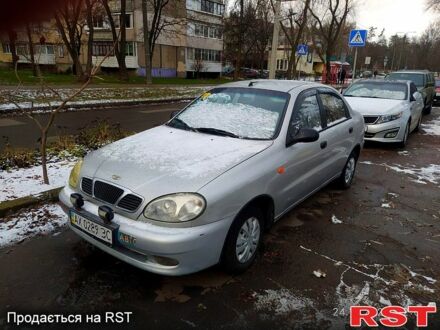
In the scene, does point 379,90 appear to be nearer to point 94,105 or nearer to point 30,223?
point 30,223

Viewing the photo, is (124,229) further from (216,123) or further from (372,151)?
(372,151)

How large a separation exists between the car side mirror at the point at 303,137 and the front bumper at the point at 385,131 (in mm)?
4963

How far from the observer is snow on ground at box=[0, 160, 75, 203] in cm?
438

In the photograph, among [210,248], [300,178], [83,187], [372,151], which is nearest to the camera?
[210,248]

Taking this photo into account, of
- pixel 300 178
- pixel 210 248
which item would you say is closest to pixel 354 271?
pixel 300 178

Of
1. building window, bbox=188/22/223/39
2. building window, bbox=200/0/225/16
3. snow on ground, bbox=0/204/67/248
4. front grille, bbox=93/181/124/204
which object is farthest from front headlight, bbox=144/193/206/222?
building window, bbox=200/0/225/16

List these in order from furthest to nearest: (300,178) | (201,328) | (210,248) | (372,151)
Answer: (372,151) < (300,178) < (210,248) < (201,328)

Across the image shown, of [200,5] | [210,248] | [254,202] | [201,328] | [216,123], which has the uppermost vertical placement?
[200,5]

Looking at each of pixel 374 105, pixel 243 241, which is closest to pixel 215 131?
pixel 243 241

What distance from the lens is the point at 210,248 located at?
8.91 feet

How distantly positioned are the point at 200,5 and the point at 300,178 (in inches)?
1733

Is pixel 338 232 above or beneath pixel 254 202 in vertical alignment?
beneath

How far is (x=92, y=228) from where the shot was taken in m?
2.89

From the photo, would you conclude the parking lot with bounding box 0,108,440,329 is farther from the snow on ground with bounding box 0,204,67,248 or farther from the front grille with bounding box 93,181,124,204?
the front grille with bounding box 93,181,124,204
